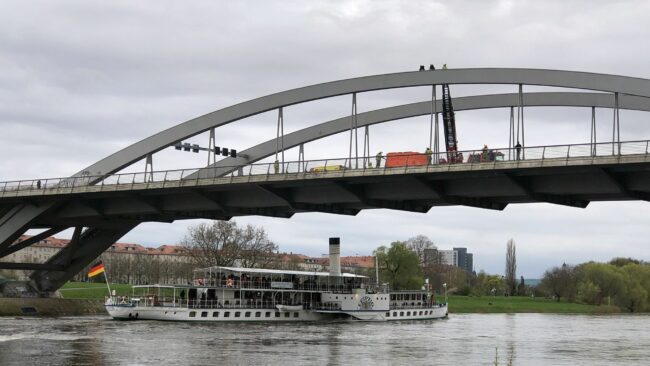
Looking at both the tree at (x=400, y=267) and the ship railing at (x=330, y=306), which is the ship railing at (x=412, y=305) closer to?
the ship railing at (x=330, y=306)

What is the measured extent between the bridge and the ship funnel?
522 inches

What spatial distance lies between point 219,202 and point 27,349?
1718 centimetres

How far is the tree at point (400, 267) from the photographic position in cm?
9856

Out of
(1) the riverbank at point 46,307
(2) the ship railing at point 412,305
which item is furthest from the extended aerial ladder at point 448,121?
(1) the riverbank at point 46,307

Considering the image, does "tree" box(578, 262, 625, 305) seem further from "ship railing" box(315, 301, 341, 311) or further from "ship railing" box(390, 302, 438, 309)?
"ship railing" box(315, 301, 341, 311)

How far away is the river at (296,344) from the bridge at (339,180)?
6315mm

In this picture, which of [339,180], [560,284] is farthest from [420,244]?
[339,180]

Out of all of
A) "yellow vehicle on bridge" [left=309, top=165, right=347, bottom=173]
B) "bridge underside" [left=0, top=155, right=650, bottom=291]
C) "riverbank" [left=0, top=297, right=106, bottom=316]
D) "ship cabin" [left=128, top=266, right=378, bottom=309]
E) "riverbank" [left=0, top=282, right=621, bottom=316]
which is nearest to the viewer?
"bridge underside" [left=0, top=155, right=650, bottom=291]

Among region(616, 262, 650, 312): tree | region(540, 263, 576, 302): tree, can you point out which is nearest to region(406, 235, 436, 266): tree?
region(540, 263, 576, 302): tree

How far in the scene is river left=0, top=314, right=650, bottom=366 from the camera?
106ft

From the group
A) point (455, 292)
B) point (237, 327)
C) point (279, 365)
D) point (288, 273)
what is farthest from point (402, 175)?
point (455, 292)

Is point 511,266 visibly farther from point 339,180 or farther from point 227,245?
point 339,180

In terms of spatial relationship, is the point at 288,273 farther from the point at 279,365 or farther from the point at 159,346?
the point at 279,365

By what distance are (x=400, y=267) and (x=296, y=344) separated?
6081 centimetres
